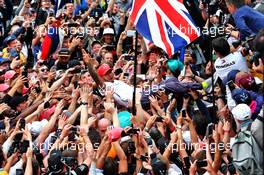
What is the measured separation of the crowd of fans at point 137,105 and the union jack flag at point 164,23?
0.78 feet

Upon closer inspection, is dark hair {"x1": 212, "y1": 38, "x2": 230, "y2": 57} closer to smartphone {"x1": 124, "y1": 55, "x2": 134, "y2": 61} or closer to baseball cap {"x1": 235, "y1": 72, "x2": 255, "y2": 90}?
baseball cap {"x1": 235, "y1": 72, "x2": 255, "y2": 90}

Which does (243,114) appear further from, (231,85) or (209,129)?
(209,129)

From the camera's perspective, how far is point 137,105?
11695 millimetres

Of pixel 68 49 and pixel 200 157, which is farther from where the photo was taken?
pixel 68 49

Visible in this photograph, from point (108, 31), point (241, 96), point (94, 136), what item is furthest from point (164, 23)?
point (108, 31)

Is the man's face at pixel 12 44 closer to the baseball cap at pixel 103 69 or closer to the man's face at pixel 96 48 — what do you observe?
the man's face at pixel 96 48

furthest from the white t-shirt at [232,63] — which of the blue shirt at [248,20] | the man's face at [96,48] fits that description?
the man's face at [96,48]

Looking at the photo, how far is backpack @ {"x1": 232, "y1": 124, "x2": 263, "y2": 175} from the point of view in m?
7.35

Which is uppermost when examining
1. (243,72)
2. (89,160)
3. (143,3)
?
(143,3)

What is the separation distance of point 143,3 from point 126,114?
138cm

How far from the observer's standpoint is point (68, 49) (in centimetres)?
1538

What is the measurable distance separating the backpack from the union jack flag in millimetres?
3815

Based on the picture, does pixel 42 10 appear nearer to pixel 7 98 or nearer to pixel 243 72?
pixel 7 98

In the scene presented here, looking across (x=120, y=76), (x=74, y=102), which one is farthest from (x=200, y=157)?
(x=120, y=76)
